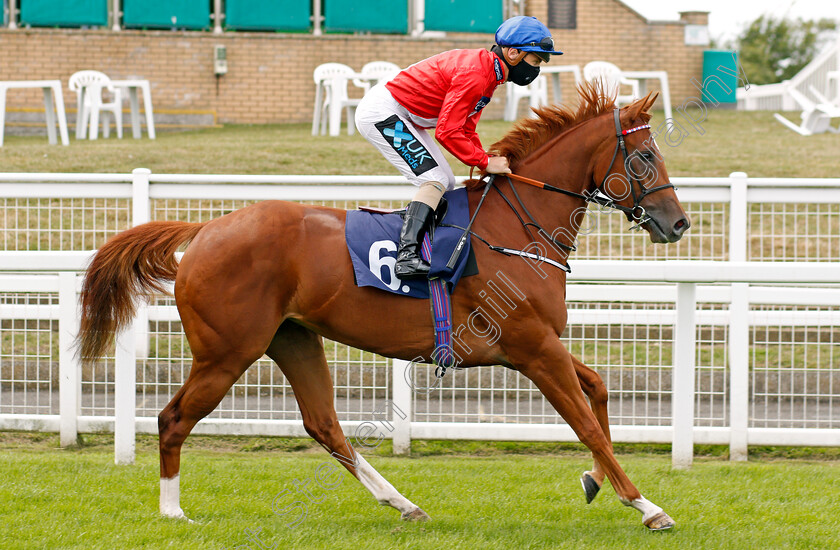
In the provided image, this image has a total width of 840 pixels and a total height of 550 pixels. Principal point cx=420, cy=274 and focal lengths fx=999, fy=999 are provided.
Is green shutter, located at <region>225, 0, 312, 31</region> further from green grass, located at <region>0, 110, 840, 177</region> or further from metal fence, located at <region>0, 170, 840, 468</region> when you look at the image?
metal fence, located at <region>0, 170, 840, 468</region>

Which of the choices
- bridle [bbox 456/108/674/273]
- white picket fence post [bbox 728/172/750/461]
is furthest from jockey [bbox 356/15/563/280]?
white picket fence post [bbox 728/172/750/461]

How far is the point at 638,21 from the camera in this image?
1805cm

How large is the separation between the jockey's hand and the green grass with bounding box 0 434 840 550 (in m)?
1.43

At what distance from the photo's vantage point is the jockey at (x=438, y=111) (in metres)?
3.96

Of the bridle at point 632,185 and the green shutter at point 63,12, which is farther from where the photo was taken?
the green shutter at point 63,12

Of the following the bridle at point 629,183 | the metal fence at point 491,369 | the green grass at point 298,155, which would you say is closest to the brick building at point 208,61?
the green grass at point 298,155

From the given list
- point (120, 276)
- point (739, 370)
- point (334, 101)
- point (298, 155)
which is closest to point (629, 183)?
point (739, 370)

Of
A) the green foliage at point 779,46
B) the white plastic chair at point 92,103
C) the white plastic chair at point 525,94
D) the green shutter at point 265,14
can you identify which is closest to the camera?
the white plastic chair at point 92,103

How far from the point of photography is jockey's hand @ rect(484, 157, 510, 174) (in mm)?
4102

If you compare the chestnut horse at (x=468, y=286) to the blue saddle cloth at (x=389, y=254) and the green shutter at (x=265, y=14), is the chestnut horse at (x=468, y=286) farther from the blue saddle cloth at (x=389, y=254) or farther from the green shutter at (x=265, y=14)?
the green shutter at (x=265, y=14)

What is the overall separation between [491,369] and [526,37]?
204 cm

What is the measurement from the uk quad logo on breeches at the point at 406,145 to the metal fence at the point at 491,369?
1.10m

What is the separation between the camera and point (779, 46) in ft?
106

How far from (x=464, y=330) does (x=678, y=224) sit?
0.96 m
